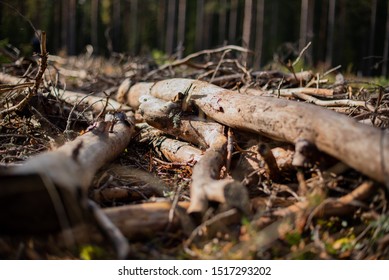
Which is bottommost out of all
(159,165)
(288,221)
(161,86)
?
(159,165)

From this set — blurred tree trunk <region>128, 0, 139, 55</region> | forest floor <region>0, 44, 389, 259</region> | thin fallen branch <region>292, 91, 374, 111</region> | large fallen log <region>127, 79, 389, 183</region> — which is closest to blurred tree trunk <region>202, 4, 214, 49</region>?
blurred tree trunk <region>128, 0, 139, 55</region>

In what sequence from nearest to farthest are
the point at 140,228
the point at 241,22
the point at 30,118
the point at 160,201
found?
the point at 140,228, the point at 160,201, the point at 30,118, the point at 241,22

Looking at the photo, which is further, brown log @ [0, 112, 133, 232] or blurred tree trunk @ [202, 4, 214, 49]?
blurred tree trunk @ [202, 4, 214, 49]

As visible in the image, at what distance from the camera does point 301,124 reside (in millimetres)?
2283

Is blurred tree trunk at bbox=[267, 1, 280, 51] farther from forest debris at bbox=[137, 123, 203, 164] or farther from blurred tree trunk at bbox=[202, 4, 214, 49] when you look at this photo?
forest debris at bbox=[137, 123, 203, 164]

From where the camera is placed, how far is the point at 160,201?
2.23 m

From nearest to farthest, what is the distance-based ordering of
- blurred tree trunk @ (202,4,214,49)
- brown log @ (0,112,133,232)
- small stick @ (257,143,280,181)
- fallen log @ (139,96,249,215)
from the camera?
brown log @ (0,112,133,232), fallen log @ (139,96,249,215), small stick @ (257,143,280,181), blurred tree trunk @ (202,4,214,49)

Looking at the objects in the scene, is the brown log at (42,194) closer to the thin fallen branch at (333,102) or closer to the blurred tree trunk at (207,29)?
the thin fallen branch at (333,102)

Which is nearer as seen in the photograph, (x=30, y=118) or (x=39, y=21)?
(x=30, y=118)

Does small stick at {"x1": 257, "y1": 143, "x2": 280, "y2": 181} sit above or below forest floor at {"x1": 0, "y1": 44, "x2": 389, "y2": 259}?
above

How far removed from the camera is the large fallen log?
75.4 inches
